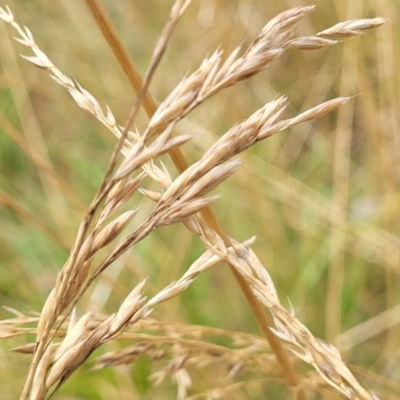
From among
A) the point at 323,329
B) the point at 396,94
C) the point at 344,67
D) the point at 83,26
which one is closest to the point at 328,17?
the point at 344,67

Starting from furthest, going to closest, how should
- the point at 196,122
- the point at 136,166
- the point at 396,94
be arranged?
the point at 196,122, the point at 396,94, the point at 136,166

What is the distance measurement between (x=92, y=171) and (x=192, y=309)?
65cm

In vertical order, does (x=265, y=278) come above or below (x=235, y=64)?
below

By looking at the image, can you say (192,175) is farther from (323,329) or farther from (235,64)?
(323,329)

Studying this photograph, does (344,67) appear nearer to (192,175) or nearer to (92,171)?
(92,171)

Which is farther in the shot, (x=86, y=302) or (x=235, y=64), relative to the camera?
(x=86, y=302)

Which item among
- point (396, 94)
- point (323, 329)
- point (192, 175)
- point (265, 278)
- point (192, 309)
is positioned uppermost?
point (192, 175)

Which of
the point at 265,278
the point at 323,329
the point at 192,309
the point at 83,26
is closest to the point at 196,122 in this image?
the point at 83,26

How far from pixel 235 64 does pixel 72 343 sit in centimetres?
23

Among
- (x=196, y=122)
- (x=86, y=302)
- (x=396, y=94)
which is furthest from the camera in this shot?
(x=196, y=122)

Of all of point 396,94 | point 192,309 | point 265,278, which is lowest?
point 192,309

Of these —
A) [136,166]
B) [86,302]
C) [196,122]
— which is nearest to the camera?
[136,166]

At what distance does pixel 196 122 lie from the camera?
5.04ft

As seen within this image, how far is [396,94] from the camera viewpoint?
107 centimetres
